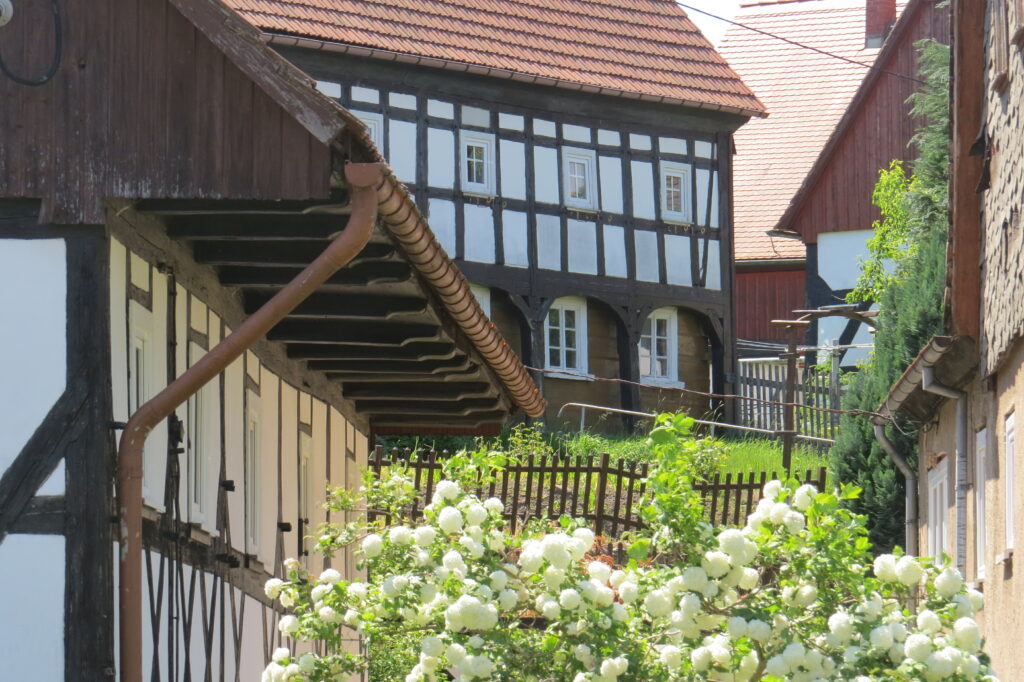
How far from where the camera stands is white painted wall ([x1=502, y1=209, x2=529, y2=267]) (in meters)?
30.1

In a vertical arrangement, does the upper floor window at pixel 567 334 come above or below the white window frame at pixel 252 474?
above

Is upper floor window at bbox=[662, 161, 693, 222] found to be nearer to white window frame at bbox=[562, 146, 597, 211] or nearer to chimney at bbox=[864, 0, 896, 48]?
white window frame at bbox=[562, 146, 597, 211]

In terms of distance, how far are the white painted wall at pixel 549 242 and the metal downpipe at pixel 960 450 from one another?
1564 centimetres

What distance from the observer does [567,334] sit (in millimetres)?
31188

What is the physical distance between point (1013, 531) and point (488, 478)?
481 cm

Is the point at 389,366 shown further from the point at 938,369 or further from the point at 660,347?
the point at 660,347

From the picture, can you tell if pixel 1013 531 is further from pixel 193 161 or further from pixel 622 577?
pixel 193 161

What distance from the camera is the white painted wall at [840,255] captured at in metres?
37.5

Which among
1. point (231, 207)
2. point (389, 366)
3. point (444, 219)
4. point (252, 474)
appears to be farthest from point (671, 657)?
point (444, 219)

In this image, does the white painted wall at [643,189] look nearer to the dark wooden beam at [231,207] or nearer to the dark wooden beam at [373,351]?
the dark wooden beam at [373,351]

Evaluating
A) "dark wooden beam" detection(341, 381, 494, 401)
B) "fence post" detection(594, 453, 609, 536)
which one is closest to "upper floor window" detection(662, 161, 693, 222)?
"fence post" detection(594, 453, 609, 536)

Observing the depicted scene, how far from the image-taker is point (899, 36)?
1394 inches

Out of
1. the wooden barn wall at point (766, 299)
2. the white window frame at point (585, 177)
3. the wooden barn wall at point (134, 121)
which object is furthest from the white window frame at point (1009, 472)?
the wooden barn wall at point (766, 299)

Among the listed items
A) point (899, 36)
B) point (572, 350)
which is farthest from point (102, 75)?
point (899, 36)
